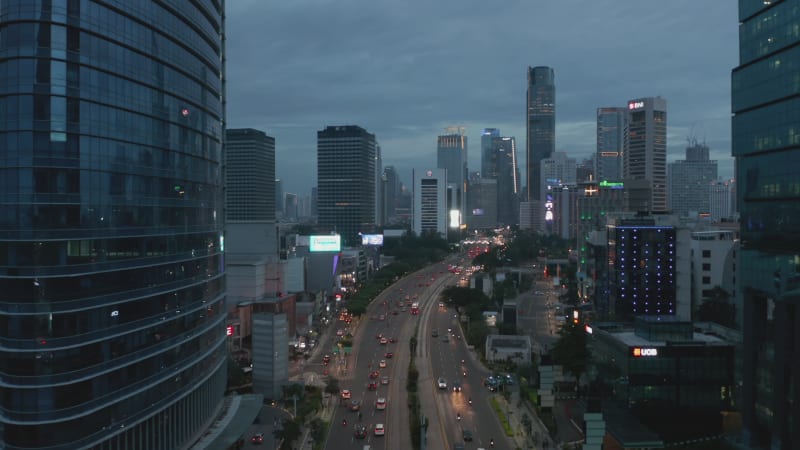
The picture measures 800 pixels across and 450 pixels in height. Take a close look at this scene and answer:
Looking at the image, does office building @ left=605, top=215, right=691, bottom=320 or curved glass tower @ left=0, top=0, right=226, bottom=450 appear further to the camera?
office building @ left=605, top=215, right=691, bottom=320

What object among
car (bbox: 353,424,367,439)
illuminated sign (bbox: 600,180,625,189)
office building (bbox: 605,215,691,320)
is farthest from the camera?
illuminated sign (bbox: 600,180,625,189)

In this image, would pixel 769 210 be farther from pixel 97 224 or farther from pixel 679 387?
pixel 97 224

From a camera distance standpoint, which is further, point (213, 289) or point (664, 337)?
point (664, 337)

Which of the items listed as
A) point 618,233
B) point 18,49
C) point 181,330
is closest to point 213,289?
point 181,330

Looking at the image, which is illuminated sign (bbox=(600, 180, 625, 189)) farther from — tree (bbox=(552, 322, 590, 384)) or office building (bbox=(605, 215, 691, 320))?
tree (bbox=(552, 322, 590, 384))

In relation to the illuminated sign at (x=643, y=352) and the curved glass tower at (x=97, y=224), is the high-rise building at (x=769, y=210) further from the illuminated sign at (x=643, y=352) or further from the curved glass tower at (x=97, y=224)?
the curved glass tower at (x=97, y=224)

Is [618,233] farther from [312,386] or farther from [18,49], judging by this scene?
[18,49]

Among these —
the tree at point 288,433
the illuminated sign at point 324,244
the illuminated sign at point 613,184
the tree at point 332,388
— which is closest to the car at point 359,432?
the tree at point 288,433

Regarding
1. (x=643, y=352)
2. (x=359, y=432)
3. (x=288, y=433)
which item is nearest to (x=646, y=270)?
(x=643, y=352)

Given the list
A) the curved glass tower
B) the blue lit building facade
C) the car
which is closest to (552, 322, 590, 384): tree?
the car
